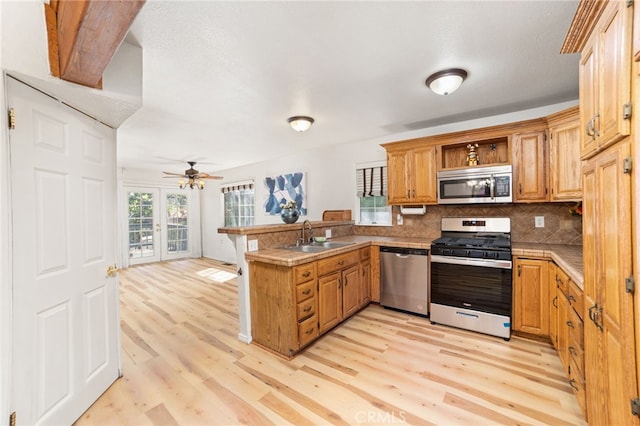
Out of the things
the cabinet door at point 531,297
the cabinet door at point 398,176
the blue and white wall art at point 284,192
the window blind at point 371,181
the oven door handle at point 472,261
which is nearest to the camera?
the cabinet door at point 531,297

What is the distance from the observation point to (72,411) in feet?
5.45

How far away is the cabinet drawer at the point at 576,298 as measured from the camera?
61.5 inches

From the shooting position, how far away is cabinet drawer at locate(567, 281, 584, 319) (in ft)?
5.13

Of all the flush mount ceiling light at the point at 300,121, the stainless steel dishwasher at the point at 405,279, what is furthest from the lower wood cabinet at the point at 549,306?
the flush mount ceiling light at the point at 300,121

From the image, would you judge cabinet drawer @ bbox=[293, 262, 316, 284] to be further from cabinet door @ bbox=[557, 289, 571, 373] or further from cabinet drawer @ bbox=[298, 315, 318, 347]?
cabinet door @ bbox=[557, 289, 571, 373]

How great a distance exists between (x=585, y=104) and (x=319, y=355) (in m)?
2.56

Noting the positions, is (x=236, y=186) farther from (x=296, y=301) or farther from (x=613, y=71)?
(x=613, y=71)

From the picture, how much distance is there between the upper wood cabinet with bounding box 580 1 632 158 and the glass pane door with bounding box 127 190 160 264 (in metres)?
7.91

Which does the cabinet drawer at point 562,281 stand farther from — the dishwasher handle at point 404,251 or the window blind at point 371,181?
the window blind at point 371,181

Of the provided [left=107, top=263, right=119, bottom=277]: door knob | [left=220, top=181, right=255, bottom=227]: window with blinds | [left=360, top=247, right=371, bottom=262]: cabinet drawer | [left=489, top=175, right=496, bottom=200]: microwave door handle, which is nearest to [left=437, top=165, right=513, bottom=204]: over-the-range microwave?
[left=489, top=175, right=496, bottom=200]: microwave door handle

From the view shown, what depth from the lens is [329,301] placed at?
2.74 meters

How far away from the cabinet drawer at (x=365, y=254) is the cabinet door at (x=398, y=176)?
29.8 inches

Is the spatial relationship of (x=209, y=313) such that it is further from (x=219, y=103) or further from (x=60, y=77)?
(x=60, y=77)

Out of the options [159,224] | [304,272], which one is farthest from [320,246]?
[159,224]
